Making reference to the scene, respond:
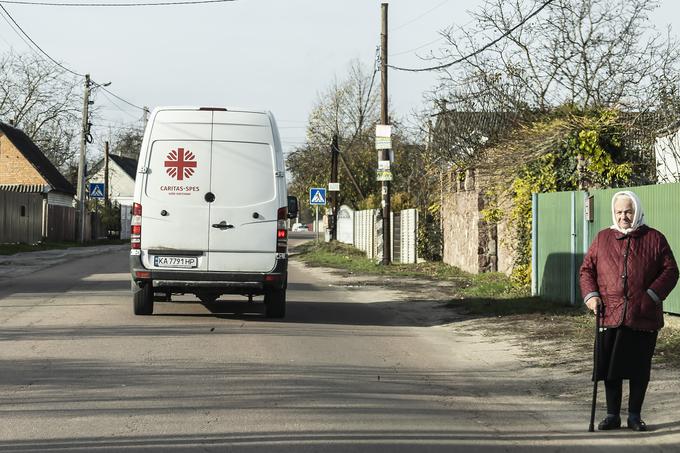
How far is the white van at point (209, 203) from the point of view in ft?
44.8

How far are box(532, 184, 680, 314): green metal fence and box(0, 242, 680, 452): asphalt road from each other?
2318 millimetres

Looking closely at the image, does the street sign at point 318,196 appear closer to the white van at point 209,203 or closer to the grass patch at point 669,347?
the white van at point 209,203

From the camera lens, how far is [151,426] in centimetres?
696

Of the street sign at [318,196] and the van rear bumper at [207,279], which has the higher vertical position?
the street sign at [318,196]

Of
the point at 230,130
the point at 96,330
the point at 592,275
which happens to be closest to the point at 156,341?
the point at 96,330

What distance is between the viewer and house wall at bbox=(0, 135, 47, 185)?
60.0m

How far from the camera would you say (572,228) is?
15.4 metres

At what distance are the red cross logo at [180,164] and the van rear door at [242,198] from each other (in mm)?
300

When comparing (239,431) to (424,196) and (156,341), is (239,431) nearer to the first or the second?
(156,341)

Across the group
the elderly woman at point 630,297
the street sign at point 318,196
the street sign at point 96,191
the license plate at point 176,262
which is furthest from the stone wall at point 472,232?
the street sign at point 96,191

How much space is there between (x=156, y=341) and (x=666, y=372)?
5429 millimetres

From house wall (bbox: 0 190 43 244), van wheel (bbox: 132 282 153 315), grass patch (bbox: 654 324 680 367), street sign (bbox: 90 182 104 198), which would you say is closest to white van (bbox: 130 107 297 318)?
van wheel (bbox: 132 282 153 315)

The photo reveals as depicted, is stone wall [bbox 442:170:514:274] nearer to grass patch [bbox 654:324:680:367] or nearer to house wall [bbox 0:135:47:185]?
grass patch [bbox 654:324:680:367]

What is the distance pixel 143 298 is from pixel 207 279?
1.10 m
